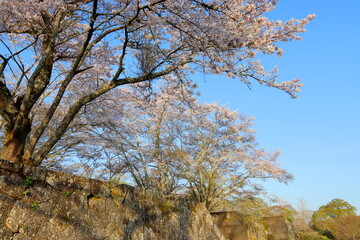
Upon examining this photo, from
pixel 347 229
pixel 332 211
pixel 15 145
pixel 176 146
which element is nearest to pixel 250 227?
pixel 176 146

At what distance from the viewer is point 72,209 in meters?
4.77

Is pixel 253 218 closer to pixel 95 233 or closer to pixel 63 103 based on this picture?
pixel 95 233

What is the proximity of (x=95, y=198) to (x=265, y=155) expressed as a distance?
11.7 m

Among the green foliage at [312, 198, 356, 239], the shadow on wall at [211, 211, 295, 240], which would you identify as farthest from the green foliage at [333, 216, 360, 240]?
the shadow on wall at [211, 211, 295, 240]

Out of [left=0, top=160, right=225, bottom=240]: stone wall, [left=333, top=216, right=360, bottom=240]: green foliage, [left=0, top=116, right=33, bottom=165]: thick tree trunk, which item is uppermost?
[left=333, top=216, right=360, bottom=240]: green foliage

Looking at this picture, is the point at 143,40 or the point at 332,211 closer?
the point at 143,40

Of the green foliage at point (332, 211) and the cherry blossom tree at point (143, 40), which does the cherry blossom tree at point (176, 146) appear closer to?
the cherry blossom tree at point (143, 40)

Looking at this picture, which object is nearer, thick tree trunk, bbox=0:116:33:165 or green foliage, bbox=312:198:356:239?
thick tree trunk, bbox=0:116:33:165

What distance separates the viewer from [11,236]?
393 centimetres

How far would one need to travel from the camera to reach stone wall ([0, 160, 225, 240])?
4.15 meters

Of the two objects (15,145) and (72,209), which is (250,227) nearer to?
(72,209)

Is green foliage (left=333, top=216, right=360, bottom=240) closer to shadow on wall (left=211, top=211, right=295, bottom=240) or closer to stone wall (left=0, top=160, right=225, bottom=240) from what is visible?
shadow on wall (left=211, top=211, right=295, bottom=240)

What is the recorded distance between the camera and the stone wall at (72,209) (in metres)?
4.15

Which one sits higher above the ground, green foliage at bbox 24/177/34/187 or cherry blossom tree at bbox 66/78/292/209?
cherry blossom tree at bbox 66/78/292/209
